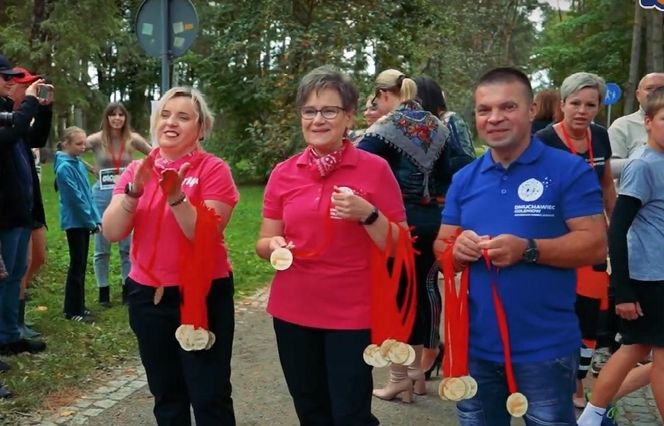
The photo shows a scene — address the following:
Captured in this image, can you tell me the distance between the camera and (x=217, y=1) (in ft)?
72.1

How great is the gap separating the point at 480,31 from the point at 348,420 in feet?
93.8

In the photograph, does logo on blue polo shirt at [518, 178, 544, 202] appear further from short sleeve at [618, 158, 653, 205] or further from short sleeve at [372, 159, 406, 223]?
short sleeve at [618, 158, 653, 205]

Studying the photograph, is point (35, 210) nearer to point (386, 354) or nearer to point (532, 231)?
point (386, 354)

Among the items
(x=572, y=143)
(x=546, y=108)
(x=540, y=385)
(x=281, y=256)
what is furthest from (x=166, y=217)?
(x=546, y=108)

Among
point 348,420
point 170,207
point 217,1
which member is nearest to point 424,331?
point 348,420

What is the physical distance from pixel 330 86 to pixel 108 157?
476 centimetres

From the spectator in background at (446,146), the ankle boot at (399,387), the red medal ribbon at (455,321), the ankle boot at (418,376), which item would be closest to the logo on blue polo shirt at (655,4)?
the spectator in background at (446,146)

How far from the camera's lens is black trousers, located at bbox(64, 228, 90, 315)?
6.70 metres

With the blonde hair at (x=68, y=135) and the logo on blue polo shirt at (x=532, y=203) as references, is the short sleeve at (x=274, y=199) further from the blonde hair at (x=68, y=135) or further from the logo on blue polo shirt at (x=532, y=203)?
the blonde hair at (x=68, y=135)

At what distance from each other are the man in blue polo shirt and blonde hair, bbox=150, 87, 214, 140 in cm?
129

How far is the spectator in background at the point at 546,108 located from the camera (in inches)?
209

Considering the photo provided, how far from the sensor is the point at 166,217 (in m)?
3.20

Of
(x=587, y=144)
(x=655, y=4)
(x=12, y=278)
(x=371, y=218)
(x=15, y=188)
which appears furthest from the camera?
(x=655, y=4)

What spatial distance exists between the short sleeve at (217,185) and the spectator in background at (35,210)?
2565 mm
